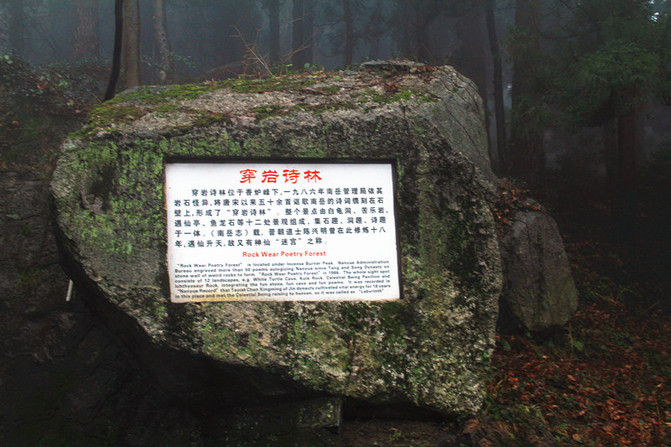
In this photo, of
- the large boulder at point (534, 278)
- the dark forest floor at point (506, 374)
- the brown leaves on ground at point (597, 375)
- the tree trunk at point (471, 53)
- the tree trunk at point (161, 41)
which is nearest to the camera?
the dark forest floor at point (506, 374)

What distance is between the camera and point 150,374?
3.82 m

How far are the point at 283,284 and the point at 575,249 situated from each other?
6.58 metres

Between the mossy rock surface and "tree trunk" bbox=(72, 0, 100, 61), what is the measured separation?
13259mm

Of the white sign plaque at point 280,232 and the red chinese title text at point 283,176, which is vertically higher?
the red chinese title text at point 283,176

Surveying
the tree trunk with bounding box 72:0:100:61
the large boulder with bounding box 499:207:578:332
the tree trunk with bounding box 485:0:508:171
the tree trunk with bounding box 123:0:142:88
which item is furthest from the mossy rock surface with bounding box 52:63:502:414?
the tree trunk with bounding box 72:0:100:61

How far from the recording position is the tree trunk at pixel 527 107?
9445 mm

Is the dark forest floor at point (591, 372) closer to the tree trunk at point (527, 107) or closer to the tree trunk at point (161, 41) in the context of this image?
the tree trunk at point (527, 107)

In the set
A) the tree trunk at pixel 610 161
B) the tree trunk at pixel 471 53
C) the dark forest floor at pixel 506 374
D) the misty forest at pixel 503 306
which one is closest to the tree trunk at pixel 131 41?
the misty forest at pixel 503 306

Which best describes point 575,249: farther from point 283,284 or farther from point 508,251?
point 283,284

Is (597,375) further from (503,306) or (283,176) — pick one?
(283,176)

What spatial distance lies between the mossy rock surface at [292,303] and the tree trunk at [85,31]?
1326cm

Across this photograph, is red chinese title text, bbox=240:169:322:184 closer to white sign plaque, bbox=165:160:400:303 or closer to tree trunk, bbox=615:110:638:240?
white sign plaque, bbox=165:160:400:303

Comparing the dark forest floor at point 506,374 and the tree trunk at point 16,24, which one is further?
the tree trunk at point 16,24

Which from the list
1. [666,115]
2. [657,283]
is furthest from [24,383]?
[666,115]
